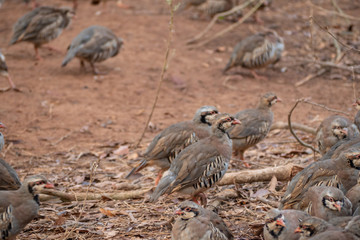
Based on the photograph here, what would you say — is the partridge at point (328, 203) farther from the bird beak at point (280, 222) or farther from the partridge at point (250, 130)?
the partridge at point (250, 130)

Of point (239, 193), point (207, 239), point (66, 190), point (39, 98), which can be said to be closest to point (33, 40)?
point (39, 98)

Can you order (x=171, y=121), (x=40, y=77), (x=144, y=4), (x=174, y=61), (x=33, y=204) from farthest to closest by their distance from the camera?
(x=144, y=4) → (x=174, y=61) → (x=40, y=77) → (x=171, y=121) → (x=33, y=204)

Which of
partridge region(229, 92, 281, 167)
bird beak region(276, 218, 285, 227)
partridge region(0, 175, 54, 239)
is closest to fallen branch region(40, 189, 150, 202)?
partridge region(0, 175, 54, 239)

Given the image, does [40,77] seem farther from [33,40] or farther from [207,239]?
[207,239]

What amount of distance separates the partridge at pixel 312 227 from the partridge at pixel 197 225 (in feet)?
2.30

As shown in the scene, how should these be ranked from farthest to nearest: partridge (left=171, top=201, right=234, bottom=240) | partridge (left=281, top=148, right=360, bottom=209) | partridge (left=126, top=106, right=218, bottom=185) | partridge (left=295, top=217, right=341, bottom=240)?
partridge (left=126, top=106, right=218, bottom=185), partridge (left=281, top=148, right=360, bottom=209), partridge (left=171, top=201, right=234, bottom=240), partridge (left=295, top=217, right=341, bottom=240)

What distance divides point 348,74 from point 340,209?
28.7 feet

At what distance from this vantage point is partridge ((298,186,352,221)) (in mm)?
4348

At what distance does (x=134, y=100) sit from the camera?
441 inches

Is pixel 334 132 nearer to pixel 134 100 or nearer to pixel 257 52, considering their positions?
pixel 134 100

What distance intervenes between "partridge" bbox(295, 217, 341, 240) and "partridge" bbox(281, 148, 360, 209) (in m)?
0.90

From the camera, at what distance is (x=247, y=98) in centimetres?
1134

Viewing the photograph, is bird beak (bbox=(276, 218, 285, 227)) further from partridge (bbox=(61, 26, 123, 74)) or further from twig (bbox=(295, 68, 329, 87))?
partridge (bbox=(61, 26, 123, 74))

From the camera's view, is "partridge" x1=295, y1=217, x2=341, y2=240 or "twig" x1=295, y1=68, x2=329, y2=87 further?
"twig" x1=295, y1=68, x2=329, y2=87
